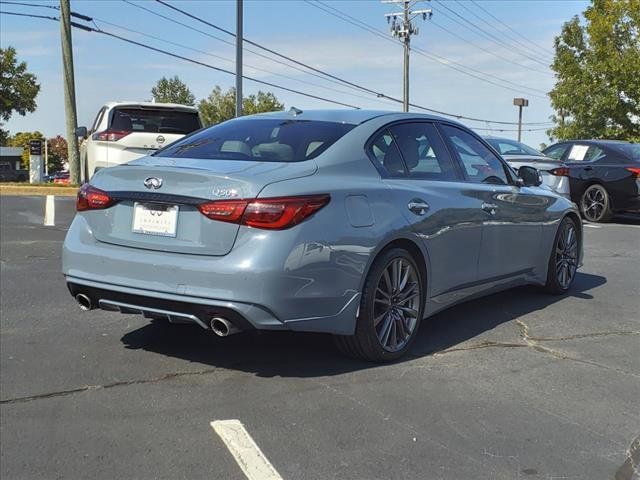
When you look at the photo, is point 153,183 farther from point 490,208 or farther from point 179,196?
point 490,208

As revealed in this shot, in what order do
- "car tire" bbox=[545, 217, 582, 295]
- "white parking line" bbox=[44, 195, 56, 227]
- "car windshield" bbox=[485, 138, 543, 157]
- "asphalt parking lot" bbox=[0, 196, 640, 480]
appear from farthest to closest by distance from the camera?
"car windshield" bbox=[485, 138, 543, 157]
"white parking line" bbox=[44, 195, 56, 227]
"car tire" bbox=[545, 217, 582, 295]
"asphalt parking lot" bbox=[0, 196, 640, 480]

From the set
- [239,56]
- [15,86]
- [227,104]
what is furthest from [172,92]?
[239,56]

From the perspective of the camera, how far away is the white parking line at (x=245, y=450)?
9.60 ft

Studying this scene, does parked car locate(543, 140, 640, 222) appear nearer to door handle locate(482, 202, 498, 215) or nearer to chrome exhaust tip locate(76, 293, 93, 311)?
door handle locate(482, 202, 498, 215)

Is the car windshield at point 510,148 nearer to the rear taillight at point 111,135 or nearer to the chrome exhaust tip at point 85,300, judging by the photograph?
the rear taillight at point 111,135

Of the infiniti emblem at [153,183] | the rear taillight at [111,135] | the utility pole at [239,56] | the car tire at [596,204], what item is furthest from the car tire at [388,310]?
the utility pole at [239,56]

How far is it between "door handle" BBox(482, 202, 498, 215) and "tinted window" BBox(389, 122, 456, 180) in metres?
0.36

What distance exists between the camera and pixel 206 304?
12.0 ft

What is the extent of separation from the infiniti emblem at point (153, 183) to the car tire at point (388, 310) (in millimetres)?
1319

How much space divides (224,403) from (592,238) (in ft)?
27.9

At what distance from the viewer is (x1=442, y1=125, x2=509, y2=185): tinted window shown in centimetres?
523

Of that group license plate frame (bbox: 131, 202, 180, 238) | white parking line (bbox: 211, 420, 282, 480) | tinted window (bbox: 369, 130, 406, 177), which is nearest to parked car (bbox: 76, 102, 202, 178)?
tinted window (bbox: 369, 130, 406, 177)

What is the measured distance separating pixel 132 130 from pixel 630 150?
9031mm

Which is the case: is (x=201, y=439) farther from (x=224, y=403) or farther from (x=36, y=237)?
(x=36, y=237)
